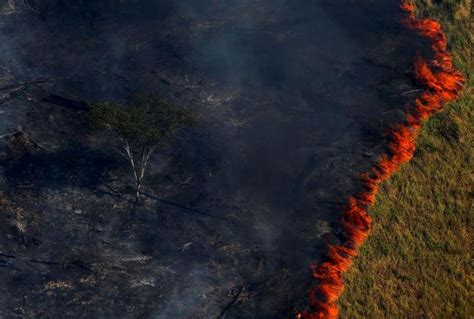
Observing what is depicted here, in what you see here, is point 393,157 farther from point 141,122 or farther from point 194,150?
point 141,122

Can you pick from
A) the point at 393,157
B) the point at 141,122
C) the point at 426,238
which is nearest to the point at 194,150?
the point at 141,122

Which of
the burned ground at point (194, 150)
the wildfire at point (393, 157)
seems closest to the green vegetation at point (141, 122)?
the burned ground at point (194, 150)

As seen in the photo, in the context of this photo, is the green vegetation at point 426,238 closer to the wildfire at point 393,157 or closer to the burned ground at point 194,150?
the wildfire at point 393,157

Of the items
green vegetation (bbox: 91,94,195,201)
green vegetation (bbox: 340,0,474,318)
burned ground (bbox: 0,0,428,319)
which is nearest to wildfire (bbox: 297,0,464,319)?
green vegetation (bbox: 340,0,474,318)

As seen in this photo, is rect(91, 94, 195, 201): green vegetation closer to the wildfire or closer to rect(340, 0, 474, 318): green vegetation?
the wildfire

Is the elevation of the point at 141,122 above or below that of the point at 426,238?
above

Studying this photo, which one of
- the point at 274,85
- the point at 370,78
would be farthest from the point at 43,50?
the point at 370,78

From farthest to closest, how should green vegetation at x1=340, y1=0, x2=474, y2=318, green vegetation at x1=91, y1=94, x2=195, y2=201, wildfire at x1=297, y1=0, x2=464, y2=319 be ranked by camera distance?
green vegetation at x1=91, y1=94, x2=195, y2=201, green vegetation at x1=340, y1=0, x2=474, y2=318, wildfire at x1=297, y1=0, x2=464, y2=319
